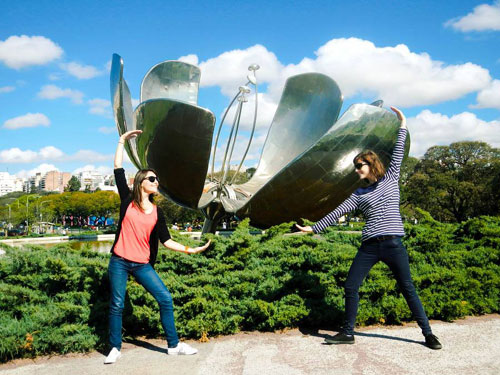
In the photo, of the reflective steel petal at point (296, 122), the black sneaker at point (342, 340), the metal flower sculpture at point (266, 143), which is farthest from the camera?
the reflective steel petal at point (296, 122)

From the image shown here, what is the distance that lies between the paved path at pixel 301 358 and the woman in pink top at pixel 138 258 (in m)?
0.18

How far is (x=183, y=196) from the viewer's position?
8.45 metres

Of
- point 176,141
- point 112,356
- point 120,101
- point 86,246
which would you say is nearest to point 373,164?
point 112,356

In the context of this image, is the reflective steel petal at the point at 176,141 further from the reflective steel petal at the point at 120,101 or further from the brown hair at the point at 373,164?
the brown hair at the point at 373,164

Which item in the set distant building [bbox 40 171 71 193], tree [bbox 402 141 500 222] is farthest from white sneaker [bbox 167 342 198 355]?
distant building [bbox 40 171 71 193]

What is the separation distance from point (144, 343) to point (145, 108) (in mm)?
4386

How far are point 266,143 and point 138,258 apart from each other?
9.56 m

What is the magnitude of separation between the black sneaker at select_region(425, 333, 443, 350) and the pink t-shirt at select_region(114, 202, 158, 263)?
2.17 m

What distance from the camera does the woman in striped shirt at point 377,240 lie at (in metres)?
3.13

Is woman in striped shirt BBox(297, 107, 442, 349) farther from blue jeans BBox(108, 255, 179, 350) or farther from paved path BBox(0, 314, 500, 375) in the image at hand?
blue jeans BBox(108, 255, 179, 350)

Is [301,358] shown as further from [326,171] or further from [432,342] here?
[326,171]

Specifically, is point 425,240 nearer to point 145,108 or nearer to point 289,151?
point 145,108

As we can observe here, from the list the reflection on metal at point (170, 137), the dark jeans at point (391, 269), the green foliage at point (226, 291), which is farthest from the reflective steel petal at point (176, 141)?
the dark jeans at point (391, 269)

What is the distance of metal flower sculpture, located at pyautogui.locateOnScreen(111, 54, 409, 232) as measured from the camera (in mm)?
7031
